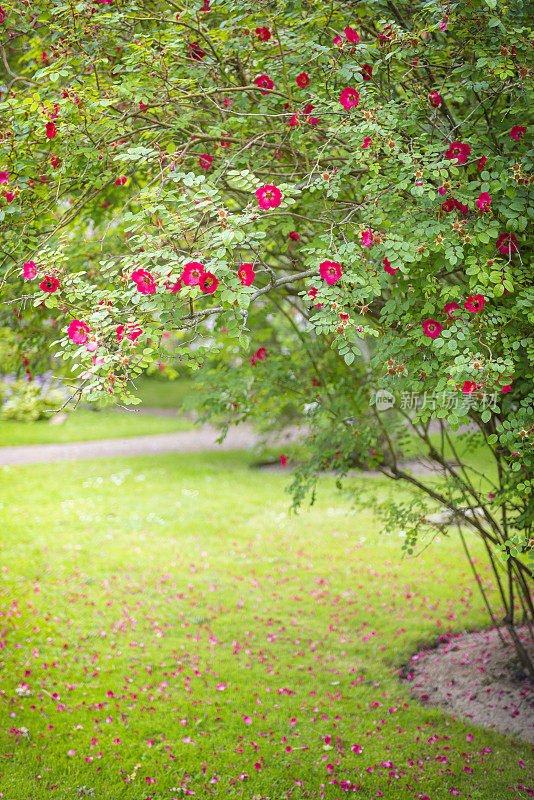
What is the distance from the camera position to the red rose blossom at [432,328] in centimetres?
273

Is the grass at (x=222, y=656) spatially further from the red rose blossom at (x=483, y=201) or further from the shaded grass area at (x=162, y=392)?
the shaded grass area at (x=162, y=392)

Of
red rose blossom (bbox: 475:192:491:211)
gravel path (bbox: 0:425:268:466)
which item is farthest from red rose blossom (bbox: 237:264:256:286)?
gravel path (bbox: 0:425:268:466)

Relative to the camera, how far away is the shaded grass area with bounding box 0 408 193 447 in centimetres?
1481

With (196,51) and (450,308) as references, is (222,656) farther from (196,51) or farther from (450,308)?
(196,51)

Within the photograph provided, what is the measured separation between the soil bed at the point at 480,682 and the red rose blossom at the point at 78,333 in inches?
156

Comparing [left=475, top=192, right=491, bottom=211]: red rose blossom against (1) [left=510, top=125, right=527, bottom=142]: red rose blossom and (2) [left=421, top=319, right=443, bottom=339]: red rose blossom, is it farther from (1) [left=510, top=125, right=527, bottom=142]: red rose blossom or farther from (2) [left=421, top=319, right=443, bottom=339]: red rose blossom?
(2) [left=421, top=319, right=443, bottom=339]: red rose blossom

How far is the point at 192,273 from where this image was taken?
2.31m

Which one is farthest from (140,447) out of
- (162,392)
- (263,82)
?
(263,82)

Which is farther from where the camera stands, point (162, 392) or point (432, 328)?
Result: point (162, 392)

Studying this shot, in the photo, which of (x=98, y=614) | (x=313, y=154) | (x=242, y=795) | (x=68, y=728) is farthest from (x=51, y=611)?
(x=313, y=154)

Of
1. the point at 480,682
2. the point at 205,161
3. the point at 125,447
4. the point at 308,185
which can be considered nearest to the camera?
the point at 308,185

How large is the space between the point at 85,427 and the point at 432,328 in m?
14.6

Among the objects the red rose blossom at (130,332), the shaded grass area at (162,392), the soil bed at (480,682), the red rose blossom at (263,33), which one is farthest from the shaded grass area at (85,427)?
the red rose blossom at (130,332)

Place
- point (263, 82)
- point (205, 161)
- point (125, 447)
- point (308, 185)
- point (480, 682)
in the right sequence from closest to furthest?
point (308, 185) < point (263, 82) < point (205, 161) < point (480, 682) < point (125, 447)
